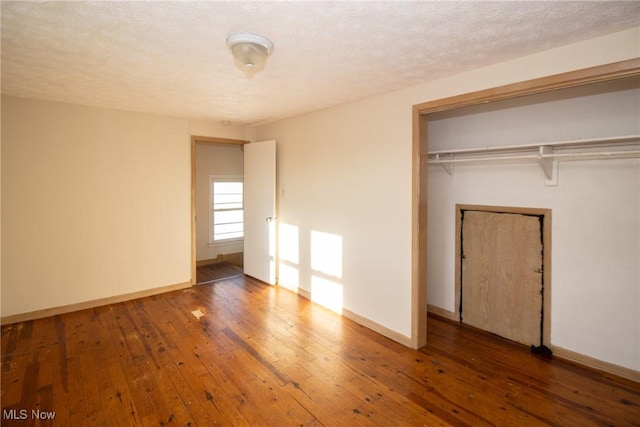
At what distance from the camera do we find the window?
238 inches

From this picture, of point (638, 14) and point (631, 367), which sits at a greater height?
point (638, 14)

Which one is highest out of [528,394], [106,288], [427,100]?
[427,100]

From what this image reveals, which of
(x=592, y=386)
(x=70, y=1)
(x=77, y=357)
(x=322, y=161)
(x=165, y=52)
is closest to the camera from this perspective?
(x=70, y=1)

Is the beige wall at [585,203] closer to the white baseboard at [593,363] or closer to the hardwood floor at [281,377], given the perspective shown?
the white baseboard at [593,363]

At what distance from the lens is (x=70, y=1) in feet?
5.20

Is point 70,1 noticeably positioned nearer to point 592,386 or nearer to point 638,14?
point 638,14

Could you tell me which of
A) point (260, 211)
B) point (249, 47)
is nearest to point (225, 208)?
point (260, 211)

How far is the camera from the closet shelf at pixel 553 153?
7.93 ft

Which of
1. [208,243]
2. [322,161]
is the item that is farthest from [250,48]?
[208,243]

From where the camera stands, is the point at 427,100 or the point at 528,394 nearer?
the point at 528,394

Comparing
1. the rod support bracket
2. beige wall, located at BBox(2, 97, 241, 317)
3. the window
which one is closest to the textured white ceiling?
beige wall, located at BBox(2, 97, 241, 317)

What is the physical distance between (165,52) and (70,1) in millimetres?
622

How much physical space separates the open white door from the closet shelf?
228cm
